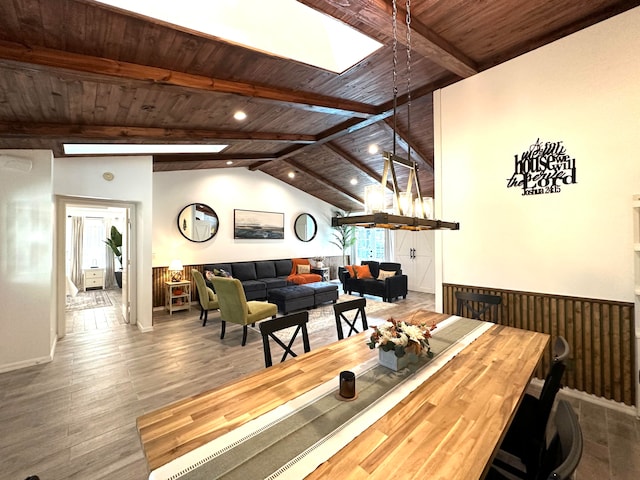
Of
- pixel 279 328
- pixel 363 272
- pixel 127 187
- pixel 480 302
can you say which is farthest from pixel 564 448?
pixel 363 272

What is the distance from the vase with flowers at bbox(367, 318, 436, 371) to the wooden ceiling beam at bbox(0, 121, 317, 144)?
11.5 feet

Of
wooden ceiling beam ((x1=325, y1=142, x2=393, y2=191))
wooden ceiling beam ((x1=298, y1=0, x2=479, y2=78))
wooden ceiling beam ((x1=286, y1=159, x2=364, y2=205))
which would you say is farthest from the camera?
wooden ceiling beam ((x1=286, y1=159, x2=364, y2=205))

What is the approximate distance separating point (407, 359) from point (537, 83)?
297cm

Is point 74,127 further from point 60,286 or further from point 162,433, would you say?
point 162,433

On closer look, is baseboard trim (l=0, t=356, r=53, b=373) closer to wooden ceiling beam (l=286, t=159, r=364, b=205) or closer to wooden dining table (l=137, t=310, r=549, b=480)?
wooden dining table (l=137, t=310, r=549, b=480)

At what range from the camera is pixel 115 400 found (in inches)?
108

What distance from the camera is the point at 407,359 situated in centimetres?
179

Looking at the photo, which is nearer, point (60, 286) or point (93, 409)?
point (93, 409)

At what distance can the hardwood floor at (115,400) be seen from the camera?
1.98 m

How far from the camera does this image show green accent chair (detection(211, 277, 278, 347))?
406 centimetres

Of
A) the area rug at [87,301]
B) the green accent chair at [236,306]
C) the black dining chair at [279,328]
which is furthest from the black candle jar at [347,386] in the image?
the area rug at [87,301]

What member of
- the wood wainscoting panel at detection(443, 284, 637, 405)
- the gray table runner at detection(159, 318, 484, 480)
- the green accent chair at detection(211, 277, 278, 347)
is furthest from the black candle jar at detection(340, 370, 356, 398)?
the green accent chair at detection(211, 277, 278, 347)

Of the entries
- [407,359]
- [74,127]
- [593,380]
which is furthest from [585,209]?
[74,127]

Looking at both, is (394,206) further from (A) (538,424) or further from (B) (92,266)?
(B) (92,266)
